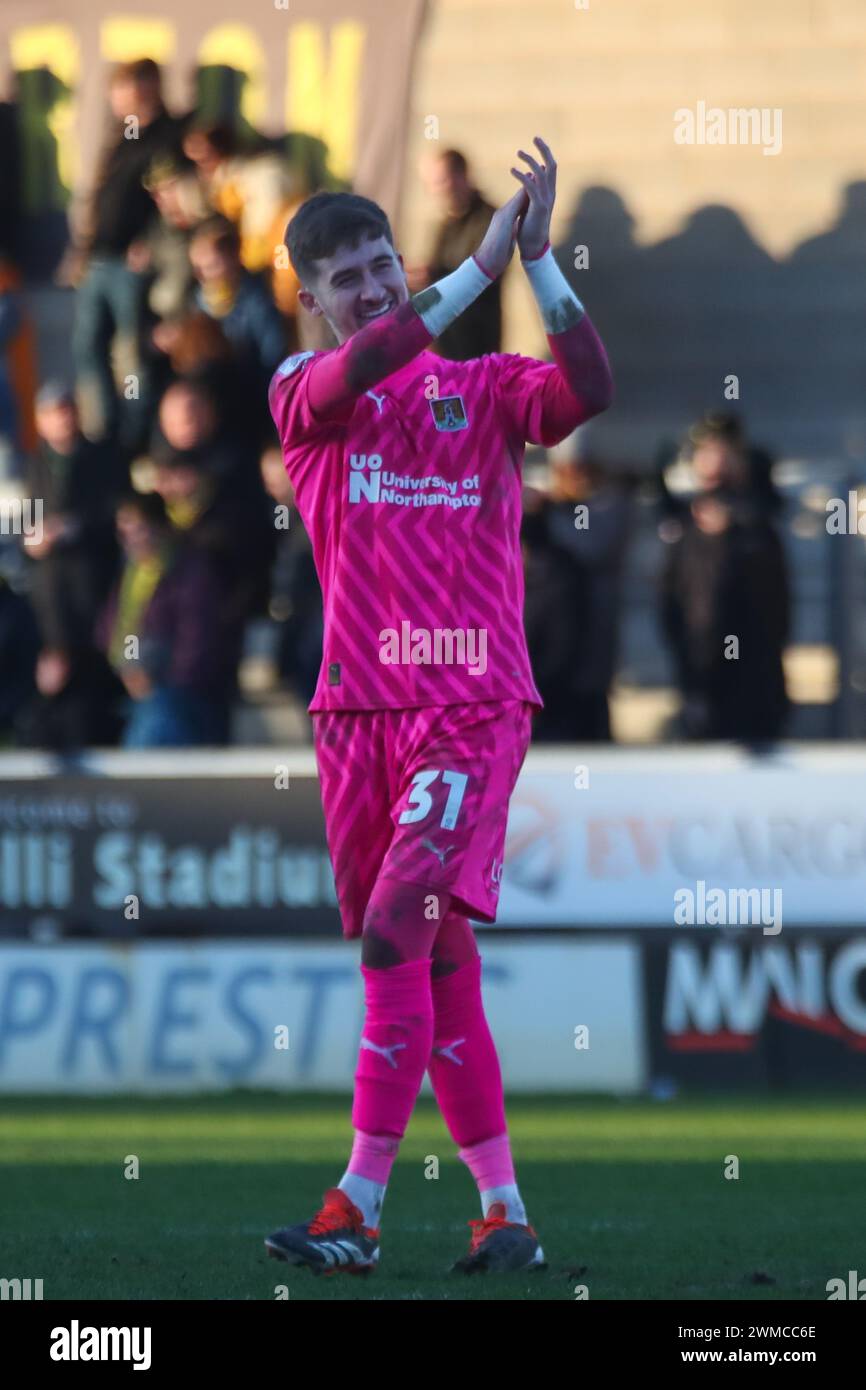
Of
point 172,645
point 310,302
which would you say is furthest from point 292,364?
point 172,645

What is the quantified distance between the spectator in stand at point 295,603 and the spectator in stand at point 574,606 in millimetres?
983

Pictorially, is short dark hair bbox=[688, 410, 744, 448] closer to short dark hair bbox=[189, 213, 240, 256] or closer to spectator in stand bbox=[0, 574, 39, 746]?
short dark hair bbox=[189, 213, 240, 256]

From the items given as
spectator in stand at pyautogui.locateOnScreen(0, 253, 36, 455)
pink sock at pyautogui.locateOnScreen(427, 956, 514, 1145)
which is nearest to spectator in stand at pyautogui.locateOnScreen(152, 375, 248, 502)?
spectator in stand at pyautogui.locateOnScreen(0, 253, 36, 455)

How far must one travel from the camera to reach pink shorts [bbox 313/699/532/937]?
496 centimetres

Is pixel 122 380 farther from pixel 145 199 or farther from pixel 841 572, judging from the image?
pixel 841 572

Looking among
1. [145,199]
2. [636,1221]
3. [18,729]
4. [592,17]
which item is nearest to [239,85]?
[145,199]

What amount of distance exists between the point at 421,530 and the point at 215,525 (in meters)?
6.29

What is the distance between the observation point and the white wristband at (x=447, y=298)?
4.80 meters

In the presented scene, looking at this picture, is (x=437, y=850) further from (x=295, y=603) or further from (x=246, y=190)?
(x=246, y=190)

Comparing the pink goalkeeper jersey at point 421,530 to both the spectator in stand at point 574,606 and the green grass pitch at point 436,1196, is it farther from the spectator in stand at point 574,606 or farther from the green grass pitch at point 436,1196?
the spectator in stand at point 574,606

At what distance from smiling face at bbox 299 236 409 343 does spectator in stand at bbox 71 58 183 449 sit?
743 centimetres

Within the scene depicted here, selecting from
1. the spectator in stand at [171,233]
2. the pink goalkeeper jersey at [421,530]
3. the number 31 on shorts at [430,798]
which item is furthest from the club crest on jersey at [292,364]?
the spectator in stand at [171,233]

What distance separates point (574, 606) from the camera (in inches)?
434

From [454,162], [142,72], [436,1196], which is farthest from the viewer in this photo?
[142,72]
